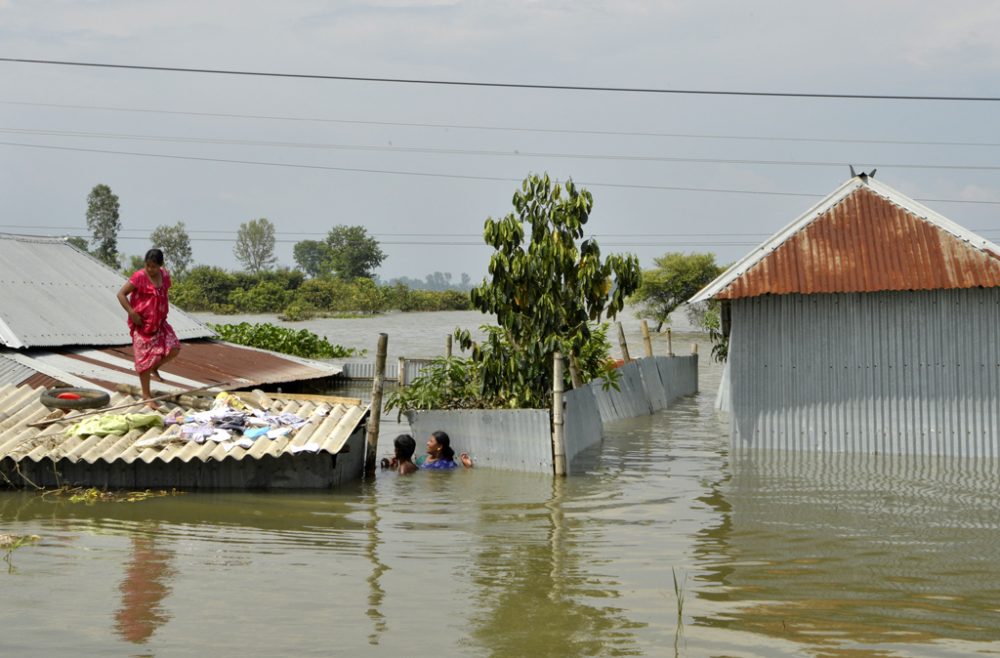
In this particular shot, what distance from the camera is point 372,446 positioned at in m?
14.5

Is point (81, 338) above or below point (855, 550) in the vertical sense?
above

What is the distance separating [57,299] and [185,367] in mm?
2795

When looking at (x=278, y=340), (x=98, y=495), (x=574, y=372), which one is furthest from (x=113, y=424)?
(x=278, y=340)

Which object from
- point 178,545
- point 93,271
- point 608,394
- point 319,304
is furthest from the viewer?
point 319,304

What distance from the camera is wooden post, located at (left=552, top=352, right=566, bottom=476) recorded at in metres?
13.4

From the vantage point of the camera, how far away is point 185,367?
65.0 feet

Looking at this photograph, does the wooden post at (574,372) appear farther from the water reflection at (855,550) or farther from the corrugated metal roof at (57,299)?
the corrugated metal roof at (57,299)

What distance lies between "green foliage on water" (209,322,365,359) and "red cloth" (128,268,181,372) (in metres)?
20.1

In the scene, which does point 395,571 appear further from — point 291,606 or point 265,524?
point 265,524

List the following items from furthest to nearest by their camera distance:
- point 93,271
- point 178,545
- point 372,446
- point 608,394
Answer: point 93,271
point 608,394
point 372,446
point 178,545

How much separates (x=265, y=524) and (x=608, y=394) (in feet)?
35.1

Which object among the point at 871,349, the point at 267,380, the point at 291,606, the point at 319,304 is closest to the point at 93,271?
the point at 267,380

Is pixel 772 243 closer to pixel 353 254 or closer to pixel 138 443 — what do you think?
pixel 138 443

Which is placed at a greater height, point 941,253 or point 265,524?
point 941,253
